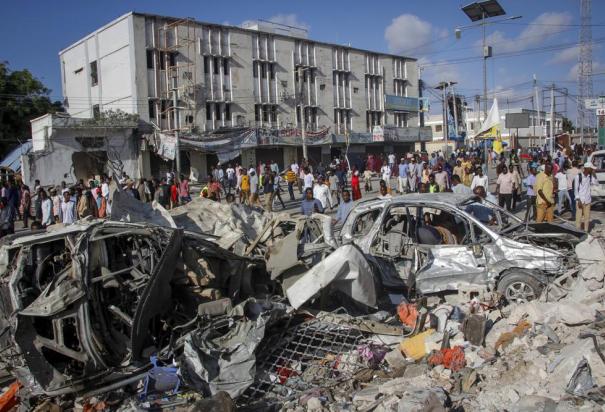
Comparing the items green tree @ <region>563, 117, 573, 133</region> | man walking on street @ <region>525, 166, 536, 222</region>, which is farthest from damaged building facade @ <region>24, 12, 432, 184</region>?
green tree @ <region>563, 117, 573, 133</region>

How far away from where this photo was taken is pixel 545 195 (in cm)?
1133

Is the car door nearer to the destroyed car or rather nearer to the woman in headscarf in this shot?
the destroyed car

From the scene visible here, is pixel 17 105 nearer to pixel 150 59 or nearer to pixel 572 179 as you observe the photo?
pixel 150 59

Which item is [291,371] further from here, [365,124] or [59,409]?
[365,124]

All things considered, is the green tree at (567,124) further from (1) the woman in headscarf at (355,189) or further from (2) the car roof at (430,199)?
(2) the car roof at (430,199)

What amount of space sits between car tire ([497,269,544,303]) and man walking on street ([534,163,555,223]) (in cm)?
525

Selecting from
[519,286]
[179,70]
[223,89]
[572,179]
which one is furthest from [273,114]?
[519,286]

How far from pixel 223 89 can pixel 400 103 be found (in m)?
18.3

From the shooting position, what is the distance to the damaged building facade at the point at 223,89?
3028 cm

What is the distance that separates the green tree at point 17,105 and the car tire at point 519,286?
33.1m

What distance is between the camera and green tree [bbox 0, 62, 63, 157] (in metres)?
32.7

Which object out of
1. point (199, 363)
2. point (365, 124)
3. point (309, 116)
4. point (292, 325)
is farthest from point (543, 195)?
point (365, 124)

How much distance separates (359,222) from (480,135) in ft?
40.6

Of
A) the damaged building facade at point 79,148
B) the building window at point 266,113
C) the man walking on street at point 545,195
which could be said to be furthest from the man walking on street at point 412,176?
the building window at point 266,113
